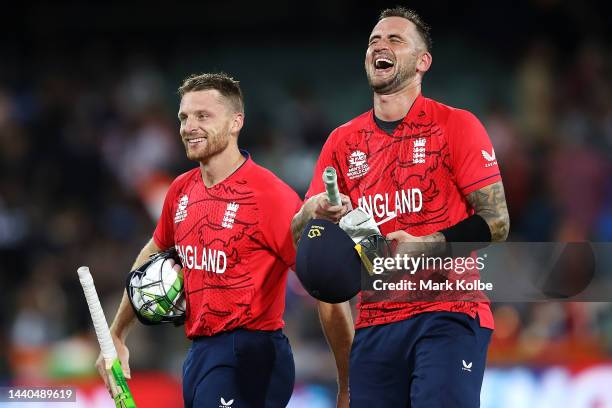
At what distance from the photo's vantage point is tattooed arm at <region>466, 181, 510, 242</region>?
5152mm

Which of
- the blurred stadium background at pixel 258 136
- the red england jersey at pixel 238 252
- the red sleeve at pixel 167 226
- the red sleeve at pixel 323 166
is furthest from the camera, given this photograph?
the blurred stadium background at pixel 258 136

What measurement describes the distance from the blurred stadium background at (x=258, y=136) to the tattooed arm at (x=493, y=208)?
2.82m

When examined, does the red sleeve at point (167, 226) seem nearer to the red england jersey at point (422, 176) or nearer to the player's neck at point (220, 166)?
the player's neck at point (220, 166)

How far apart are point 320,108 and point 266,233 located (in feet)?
26.5

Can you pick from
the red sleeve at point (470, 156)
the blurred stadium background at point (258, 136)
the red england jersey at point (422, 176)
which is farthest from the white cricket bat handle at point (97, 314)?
the blurred stadium background at point (258, 136)

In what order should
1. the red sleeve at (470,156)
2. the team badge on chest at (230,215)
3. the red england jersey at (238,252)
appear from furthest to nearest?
the team badge on chest at (230,215) → the red england jersey at (238,252) → the red sleeve at (470,156)

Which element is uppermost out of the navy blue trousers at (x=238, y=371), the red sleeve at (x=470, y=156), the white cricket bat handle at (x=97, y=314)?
the red sleeve at (x=470, y=156)

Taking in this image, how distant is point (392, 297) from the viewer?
5.29 m

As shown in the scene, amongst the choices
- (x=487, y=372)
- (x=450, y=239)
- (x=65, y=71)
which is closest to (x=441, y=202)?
(x=450, y=239)

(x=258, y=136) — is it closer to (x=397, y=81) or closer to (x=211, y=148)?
(x=211, y=148)

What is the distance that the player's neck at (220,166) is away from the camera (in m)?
6.09

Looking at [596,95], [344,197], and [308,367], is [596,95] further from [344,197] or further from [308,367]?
[344,197]

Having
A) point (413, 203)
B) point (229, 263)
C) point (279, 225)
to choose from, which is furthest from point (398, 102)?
point (229, 263)

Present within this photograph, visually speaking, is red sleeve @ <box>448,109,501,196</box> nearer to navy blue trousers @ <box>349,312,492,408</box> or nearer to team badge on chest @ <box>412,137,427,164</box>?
team badge on chest @ <box>412,137,427,164</box>
